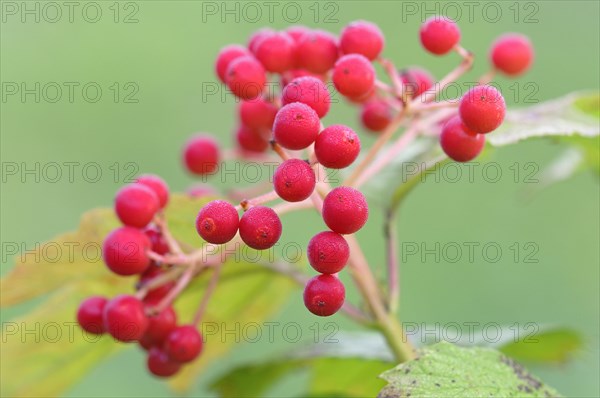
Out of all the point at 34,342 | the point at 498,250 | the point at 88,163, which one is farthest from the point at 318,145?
the point at 88,163

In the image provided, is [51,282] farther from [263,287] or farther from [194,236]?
[263,287]

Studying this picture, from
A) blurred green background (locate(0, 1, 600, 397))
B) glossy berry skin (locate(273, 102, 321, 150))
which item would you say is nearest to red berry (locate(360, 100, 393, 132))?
glossy berry skin (locate(273, 102, 321, 150))

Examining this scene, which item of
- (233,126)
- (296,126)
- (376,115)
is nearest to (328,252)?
(296,126)

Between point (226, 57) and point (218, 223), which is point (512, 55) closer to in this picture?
point (226, 57)

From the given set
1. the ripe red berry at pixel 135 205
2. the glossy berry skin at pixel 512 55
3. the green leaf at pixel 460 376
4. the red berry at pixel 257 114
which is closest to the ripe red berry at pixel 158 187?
the ripe red berry at pixel 135 205

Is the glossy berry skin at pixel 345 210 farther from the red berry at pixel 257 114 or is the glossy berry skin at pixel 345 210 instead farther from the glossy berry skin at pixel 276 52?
the red berry at pixel 257 114

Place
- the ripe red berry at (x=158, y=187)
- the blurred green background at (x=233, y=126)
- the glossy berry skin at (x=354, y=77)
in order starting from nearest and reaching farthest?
the glossy berry skin at (x=354, y=77)
the ripe red berry at (x=158, y=187)
the blurred green background at (x=233, y=126)
